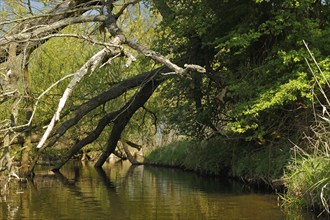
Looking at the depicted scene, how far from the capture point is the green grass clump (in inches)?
452

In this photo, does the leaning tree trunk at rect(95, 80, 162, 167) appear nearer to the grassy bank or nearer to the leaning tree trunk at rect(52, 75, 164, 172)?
the leaning tree trunk at rect(52, 75, 164, 172)

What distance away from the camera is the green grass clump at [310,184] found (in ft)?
37.7

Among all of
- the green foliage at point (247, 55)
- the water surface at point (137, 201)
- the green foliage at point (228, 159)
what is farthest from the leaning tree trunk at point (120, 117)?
the green foliage at point (228, 159)

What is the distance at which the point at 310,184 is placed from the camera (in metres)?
12.2

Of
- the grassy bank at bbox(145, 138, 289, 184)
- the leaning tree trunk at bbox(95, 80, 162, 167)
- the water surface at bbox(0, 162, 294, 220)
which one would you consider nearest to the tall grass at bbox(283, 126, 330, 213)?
the water surface at bbox(0, 162, 294, 220)

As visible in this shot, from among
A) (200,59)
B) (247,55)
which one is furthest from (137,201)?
(200,59)

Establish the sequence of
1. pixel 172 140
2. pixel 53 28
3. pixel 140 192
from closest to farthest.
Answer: pixel 53 28 → pixel 140 192 → pixel 172 140

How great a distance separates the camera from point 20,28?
1591 centimetres

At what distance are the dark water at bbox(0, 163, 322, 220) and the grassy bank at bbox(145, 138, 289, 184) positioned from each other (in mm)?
675

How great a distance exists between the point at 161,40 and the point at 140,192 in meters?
5.88

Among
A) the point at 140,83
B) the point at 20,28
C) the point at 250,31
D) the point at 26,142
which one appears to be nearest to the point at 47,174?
the point at 26,142

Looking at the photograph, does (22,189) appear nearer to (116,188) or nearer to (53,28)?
(116,188)

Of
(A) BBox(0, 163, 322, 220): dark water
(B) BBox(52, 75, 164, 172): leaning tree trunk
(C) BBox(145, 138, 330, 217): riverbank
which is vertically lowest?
(A) BBox(0, 163, 322, 220): dark water

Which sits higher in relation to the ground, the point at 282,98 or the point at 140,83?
the point at 140,83
